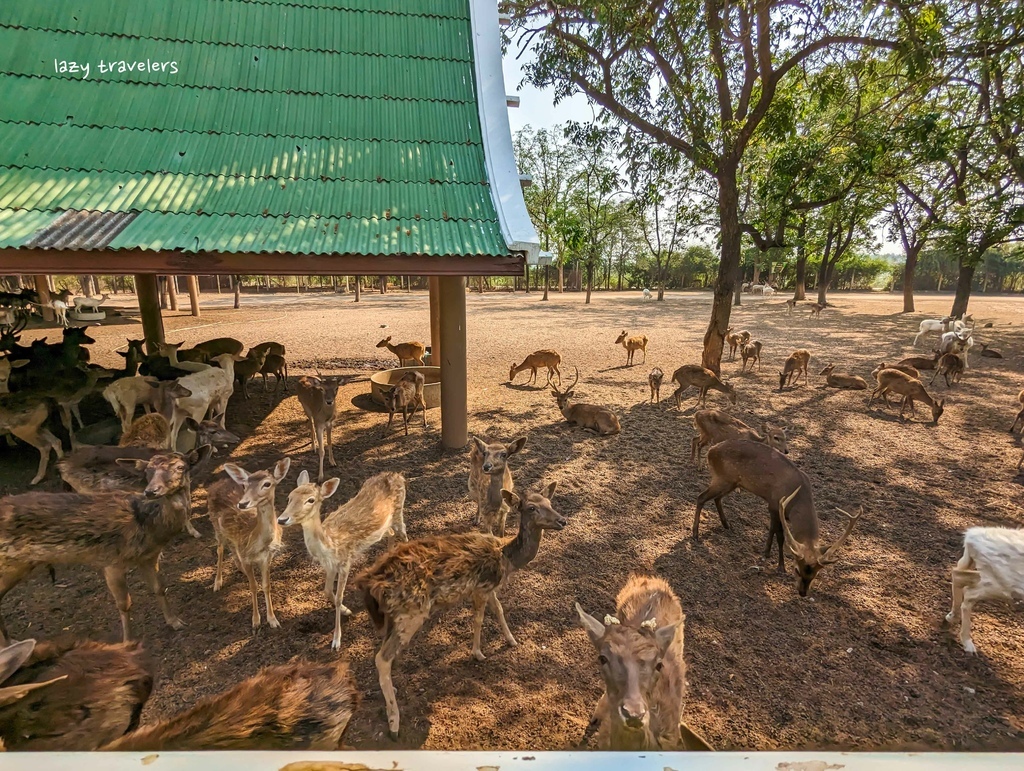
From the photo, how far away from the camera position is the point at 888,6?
27.1 feet

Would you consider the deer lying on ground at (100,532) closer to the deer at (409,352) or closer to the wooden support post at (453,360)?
the wooden support post at (453,360)

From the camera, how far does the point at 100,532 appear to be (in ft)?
12.0

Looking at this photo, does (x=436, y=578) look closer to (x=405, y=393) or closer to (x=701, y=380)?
(x=405, y=393)

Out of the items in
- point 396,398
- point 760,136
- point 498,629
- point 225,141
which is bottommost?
point 498,629

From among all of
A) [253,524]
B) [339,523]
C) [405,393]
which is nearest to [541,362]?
[405,393]

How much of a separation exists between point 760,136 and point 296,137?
877 centimetres

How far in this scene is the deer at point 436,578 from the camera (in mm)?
3154

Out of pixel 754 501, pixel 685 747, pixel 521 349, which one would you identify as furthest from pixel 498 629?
pixel 521 349

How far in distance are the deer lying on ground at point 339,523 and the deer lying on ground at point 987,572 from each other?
4.41 meters

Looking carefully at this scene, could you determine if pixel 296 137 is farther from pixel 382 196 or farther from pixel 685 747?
pixel 685 747

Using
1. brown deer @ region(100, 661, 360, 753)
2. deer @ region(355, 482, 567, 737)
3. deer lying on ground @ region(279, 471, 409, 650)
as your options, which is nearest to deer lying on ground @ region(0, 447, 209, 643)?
deer lying on ground @ region(279, 471, 409, 650)

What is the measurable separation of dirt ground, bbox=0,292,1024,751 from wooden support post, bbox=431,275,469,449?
1.22ft

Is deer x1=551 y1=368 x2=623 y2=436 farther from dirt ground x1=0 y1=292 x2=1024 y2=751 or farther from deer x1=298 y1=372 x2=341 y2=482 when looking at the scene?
deer x1=298 y1=372 x2=341 y2=482

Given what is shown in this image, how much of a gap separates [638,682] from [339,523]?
2704mm
